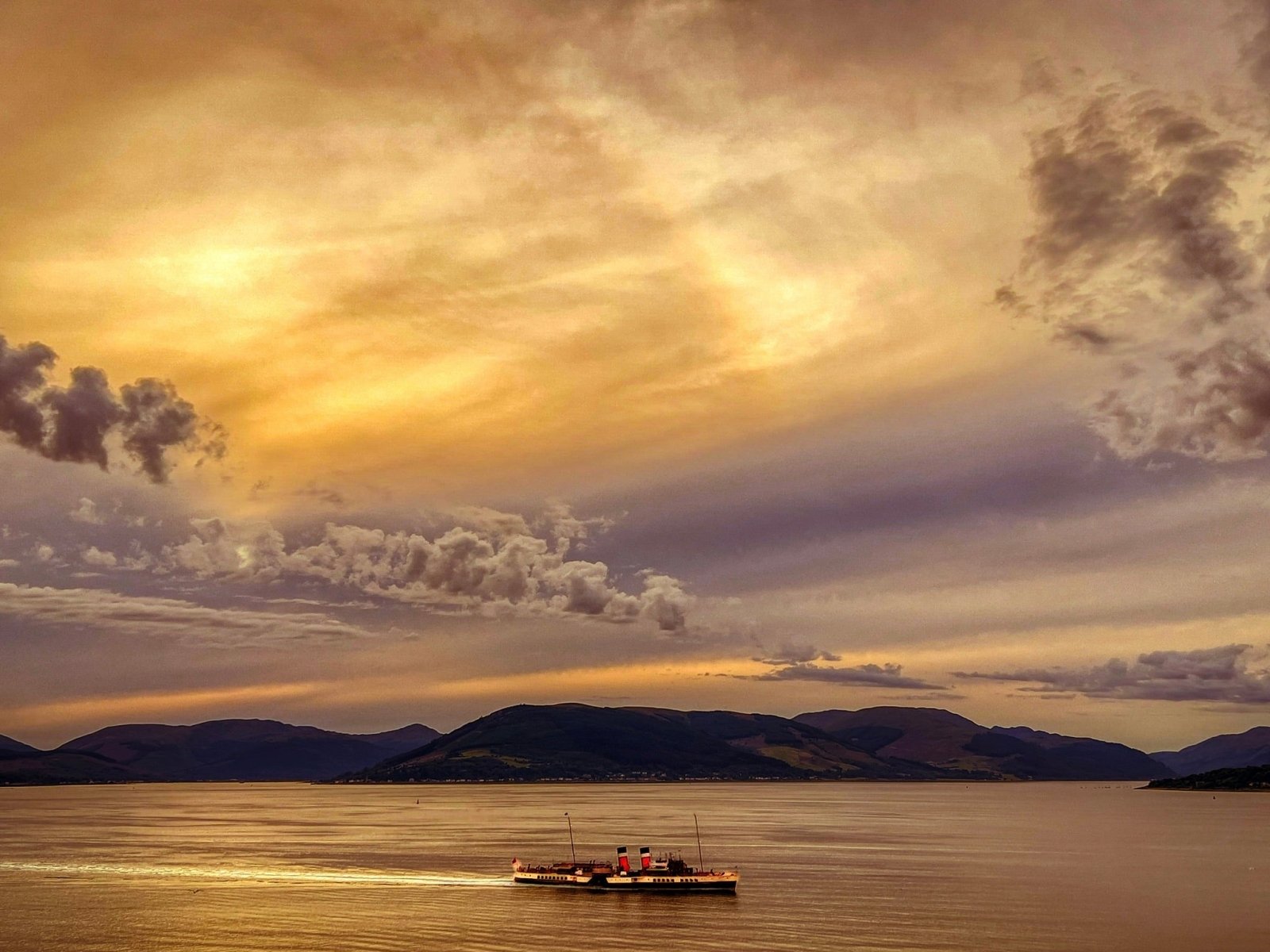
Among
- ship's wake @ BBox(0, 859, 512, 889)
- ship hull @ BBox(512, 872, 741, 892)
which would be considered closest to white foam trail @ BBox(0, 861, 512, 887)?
ship's wake @ BBox(0, 859, 512, 889)

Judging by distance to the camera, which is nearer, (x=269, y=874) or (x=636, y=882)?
(x=636, y=882)

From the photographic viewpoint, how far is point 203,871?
188625 millimetres

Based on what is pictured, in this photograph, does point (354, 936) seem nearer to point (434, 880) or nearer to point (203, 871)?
point (434, 880)

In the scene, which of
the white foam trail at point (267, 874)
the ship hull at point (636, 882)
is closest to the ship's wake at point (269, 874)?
the white foam trail at point (267, 874)

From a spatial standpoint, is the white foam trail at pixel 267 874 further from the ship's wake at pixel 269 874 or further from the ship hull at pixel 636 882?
the ship hull at pixel 636 882

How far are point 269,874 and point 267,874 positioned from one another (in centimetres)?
26

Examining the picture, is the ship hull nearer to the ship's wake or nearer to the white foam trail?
the ship's wake

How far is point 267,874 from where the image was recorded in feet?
597

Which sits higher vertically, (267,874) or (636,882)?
(267,874)

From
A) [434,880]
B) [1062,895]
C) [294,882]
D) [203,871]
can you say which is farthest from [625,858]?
[203,871]

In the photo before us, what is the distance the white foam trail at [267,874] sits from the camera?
172 m

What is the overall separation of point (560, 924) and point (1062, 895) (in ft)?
249

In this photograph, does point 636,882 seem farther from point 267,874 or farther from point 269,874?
point 267,874

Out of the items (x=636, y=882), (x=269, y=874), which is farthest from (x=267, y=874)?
(x=636, y=882)
